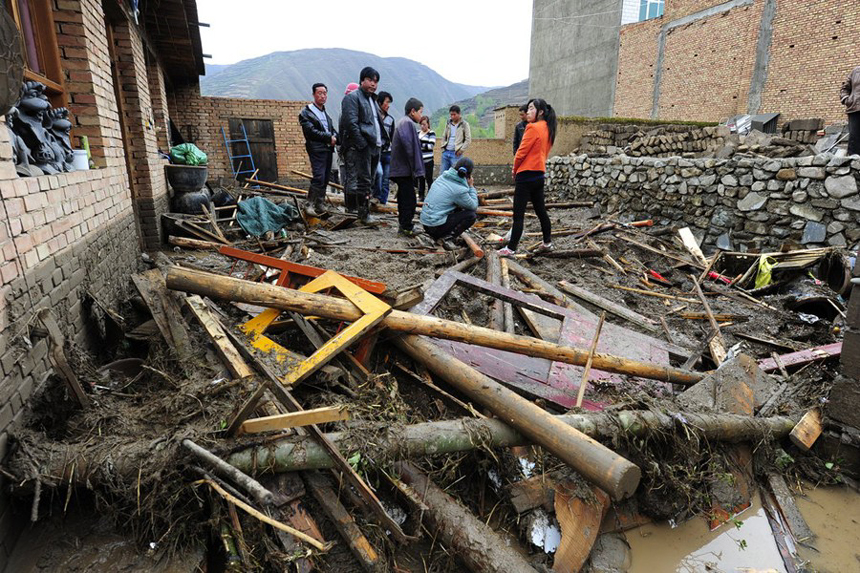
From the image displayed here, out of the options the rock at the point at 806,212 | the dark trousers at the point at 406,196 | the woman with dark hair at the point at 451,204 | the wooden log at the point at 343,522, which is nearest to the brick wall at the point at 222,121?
the dark trousers at the point at 406,196

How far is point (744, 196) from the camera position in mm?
7184

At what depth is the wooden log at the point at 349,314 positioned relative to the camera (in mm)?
2904

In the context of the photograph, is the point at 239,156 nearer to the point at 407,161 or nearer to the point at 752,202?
the point at 407,161

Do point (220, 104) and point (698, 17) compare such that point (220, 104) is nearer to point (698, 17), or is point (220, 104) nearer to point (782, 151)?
point (782, 151)

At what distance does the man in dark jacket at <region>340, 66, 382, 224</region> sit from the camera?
21.7ft

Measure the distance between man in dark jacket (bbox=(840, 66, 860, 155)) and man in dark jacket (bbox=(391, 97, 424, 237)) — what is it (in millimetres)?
6675

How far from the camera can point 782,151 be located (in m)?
7.64

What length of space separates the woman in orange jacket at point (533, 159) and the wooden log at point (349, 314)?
3213 millimetres

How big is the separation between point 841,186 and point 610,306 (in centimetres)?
424

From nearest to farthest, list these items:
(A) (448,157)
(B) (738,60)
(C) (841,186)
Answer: (C) (841,186)
(A) (448,157)
(B) (738,60)

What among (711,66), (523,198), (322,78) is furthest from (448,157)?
(322,78)

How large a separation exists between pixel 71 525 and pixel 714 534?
10.5 feet

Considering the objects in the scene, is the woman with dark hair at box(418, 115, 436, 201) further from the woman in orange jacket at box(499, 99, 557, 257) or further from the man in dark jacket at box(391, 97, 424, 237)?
the woman in orange jacket at box(499, 99, 557, 257)

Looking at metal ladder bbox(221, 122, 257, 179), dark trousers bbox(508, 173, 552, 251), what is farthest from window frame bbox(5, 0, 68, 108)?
metal ladder bbox(221, 122, 257, 179)
